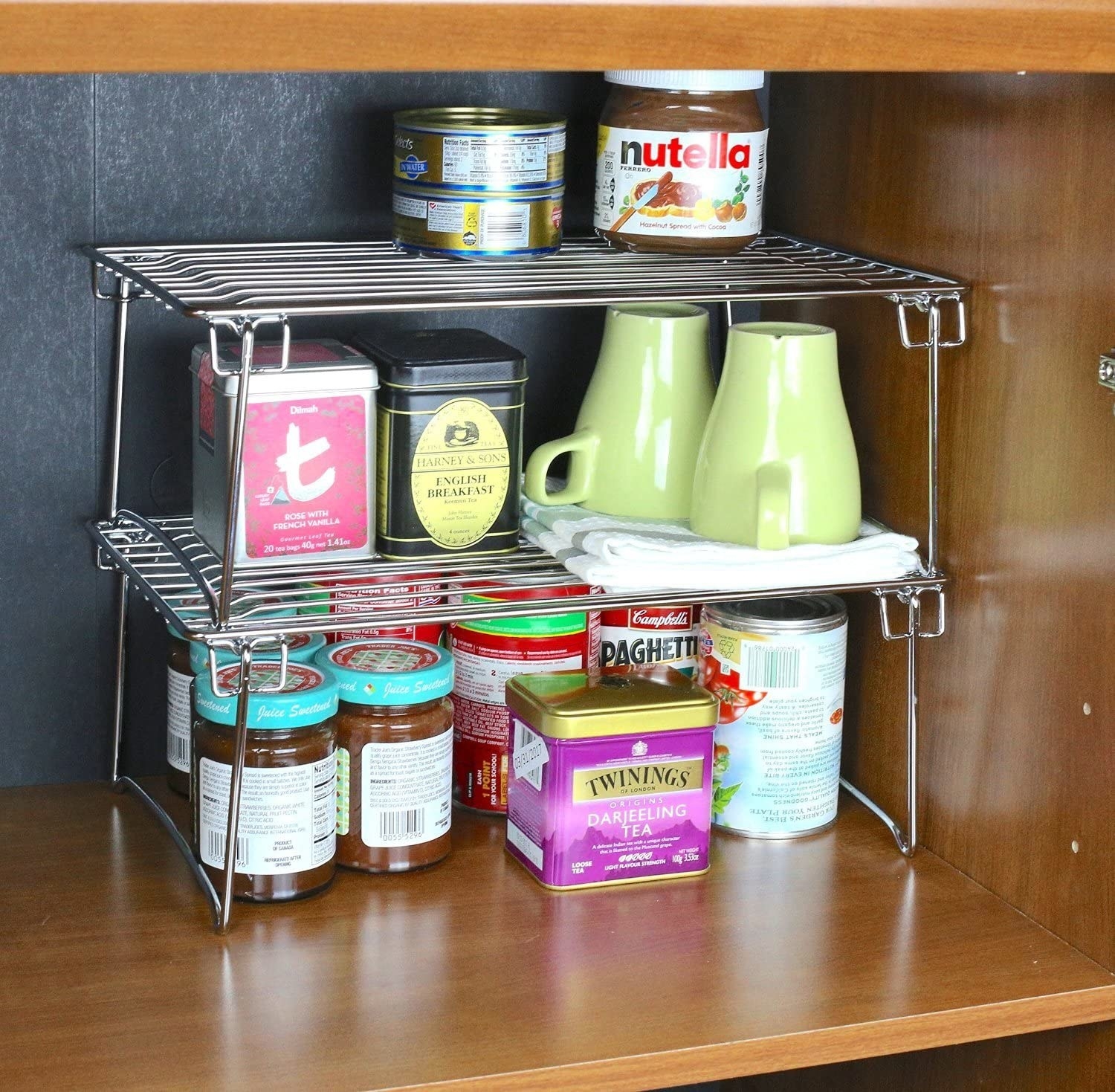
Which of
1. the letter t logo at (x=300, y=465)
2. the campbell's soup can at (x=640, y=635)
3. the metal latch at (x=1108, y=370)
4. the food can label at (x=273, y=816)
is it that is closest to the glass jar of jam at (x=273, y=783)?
the food can label at (x=273, y=816)

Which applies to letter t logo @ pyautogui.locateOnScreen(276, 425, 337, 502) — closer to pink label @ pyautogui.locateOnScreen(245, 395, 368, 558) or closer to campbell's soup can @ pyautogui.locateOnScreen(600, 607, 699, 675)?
pink label @ pyautogui.locateOnScreen(245, 395, 368, 558)

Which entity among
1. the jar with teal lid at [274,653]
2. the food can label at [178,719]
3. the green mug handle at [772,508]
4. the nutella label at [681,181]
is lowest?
the food can label at [178,719]

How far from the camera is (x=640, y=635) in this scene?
1053 millimetres

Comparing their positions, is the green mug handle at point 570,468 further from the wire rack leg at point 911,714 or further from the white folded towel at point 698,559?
the wire rack leg at point 911,714

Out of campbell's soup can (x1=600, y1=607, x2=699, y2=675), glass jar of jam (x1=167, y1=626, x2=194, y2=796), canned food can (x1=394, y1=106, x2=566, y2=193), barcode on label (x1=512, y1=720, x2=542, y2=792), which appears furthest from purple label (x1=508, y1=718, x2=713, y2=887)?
canned food can (x1=394, y1=106, x2=566, y2=193)

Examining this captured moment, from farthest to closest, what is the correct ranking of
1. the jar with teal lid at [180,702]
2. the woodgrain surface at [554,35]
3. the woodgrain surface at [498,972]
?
the jar with teal lid at [180,702] → the woodgrain surface at [498,972] → the woodgrain surface at [554,35]

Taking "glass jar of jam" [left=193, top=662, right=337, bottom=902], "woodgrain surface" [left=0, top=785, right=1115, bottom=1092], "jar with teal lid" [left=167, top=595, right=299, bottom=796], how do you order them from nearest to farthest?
"woodgrain surface" [left=0, top=785, right=1115, bottom=1092]
"glass jar of jam" [left=193, top=662, right=337, bottom=902]
"jar with teal lid" [left=167, top=595, right=299, bottom=796]

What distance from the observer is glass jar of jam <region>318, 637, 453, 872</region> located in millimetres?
934

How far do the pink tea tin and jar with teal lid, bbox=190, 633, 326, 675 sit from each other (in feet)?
0.22

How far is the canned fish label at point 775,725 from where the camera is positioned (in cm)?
100

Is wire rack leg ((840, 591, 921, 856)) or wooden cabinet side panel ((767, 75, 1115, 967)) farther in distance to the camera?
Result: wire rack leg ((840, 591, 921, 856))

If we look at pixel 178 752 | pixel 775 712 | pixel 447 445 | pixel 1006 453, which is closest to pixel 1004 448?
pixel 1006 453

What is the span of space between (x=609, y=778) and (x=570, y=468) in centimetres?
20

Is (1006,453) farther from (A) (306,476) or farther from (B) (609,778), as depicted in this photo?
(A) (306,476)
